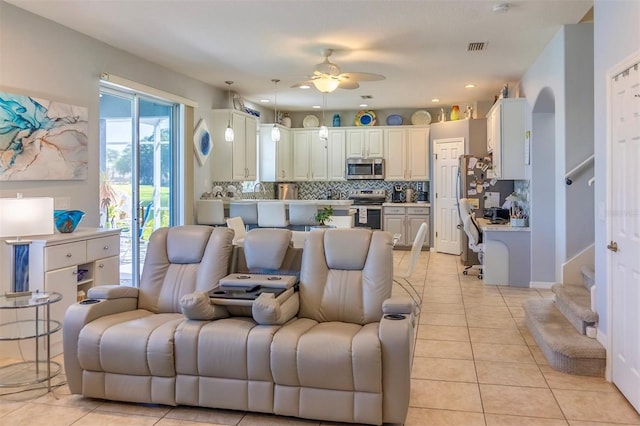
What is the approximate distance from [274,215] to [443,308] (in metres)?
2.38

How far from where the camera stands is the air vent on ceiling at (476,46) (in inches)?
209

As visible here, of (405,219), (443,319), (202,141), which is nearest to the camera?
(443,319)

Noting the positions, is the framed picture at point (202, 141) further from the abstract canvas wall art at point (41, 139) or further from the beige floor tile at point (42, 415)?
the beige floor tile at point (42, 415)

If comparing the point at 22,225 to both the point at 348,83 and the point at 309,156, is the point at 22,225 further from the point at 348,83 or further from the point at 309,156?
the point at 309,156

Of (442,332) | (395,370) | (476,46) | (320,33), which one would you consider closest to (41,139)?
(320,33)

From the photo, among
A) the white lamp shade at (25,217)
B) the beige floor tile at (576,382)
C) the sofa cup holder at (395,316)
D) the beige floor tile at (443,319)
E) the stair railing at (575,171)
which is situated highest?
the stair railing at (575,171)

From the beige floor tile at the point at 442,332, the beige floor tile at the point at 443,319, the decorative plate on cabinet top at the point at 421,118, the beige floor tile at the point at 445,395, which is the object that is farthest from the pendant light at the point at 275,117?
the beige floor tile at the point at 445,395

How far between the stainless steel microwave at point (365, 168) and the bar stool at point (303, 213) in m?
3.77

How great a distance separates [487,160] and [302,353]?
20.3 feet

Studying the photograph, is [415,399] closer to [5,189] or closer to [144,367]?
[144,367]

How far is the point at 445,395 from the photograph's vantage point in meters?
3.18

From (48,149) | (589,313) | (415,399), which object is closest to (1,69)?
(48,149)

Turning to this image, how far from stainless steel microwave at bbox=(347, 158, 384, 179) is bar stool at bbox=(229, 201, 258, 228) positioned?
3.61m

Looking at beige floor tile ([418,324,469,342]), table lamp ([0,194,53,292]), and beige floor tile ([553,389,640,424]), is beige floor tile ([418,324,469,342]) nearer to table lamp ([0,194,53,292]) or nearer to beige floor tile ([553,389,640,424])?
beige floor tile ([553,389,640,424])
